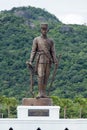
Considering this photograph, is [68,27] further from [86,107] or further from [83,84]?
[86,107]

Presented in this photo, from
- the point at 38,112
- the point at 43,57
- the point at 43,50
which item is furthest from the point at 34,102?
the point at 43,50

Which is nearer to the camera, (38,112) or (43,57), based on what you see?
(38,112)

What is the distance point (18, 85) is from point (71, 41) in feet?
83.8

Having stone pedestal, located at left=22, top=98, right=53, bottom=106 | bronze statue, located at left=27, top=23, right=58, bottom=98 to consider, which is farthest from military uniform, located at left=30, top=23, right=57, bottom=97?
stone pedestal, located at left=22, top=98, right=53, bottom=106

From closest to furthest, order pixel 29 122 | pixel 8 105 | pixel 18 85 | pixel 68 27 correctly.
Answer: pixel 29 122
pixel 8 105
pixel 18 85
pixel 68 27

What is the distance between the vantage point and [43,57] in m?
31.7

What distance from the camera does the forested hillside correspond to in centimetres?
8069

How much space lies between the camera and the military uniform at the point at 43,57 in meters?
31.6

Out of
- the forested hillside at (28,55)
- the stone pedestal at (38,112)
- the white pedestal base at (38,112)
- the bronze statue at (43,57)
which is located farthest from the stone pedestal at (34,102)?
the forested hillside at (28,55)

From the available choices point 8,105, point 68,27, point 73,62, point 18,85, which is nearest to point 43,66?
point 8,105

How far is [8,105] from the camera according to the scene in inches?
2313

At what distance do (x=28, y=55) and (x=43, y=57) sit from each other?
61.5m

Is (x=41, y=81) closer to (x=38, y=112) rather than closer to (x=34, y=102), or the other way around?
(x=34, y=102)

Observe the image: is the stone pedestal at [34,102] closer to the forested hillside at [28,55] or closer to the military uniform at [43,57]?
the military uniform at [43,57]
